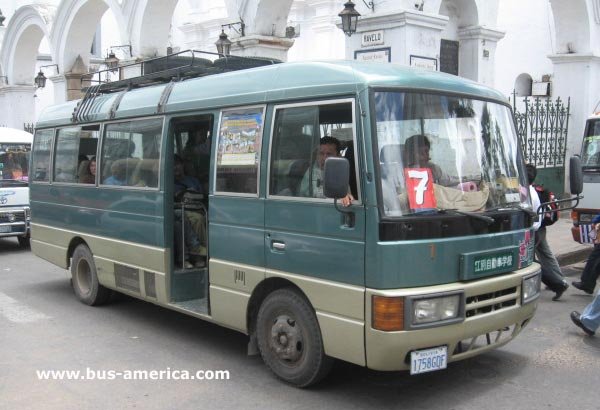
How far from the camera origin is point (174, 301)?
6.27 meters

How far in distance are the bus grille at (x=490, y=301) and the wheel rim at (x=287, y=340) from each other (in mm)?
1247

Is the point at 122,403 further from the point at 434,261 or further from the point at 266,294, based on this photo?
the point at 434,261

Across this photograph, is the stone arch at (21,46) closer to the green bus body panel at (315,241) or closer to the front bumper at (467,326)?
the green bus body panel at (315,241)

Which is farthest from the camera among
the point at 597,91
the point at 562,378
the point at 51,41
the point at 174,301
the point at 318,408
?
the point at 51,41

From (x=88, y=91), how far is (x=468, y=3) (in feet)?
25.7

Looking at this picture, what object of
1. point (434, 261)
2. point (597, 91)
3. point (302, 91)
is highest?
point (597, 91)

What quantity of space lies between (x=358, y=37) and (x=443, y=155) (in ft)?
20.6

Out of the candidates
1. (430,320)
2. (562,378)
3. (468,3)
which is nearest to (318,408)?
(430,320)

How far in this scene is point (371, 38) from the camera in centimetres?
1016

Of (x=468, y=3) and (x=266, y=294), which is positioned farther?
(x=468, y=3)

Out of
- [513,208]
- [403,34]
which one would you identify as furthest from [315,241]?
[403,34]

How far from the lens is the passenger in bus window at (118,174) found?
6945mm

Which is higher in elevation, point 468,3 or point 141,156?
point 468,3

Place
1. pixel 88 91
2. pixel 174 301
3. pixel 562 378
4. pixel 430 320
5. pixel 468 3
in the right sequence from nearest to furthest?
1. pixel 430 320
2. pixel 562 378
3. pixel 174 301
4. pixel 88 91
5. pixel 468 3
